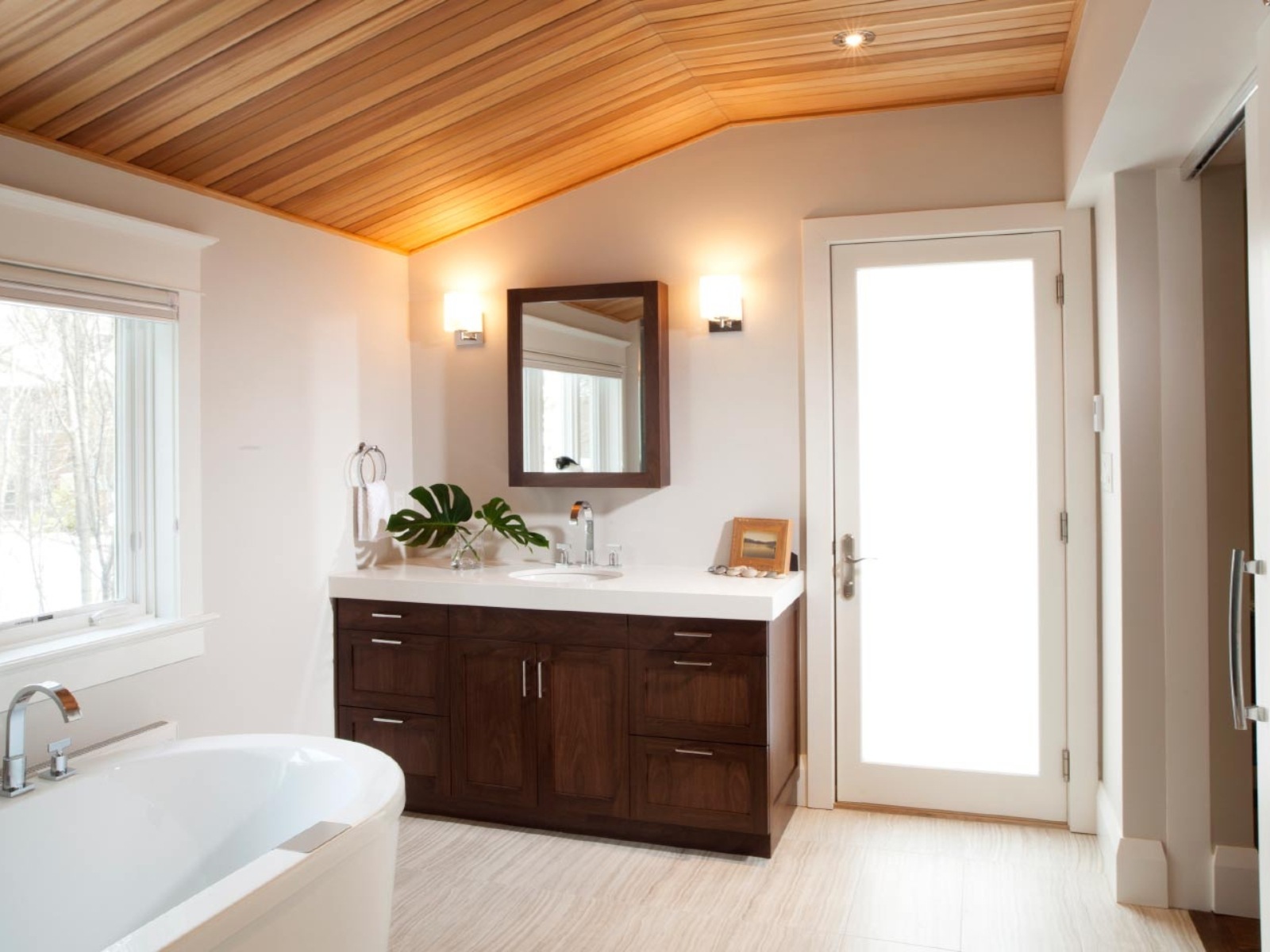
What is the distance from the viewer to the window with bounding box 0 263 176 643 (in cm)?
259

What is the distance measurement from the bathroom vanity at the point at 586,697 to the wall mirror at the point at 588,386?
17.2 inches

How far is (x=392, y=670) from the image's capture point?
11.8 feet

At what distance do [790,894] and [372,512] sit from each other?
206 centimetres

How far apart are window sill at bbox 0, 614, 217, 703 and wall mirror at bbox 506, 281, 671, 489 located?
4.50 ft

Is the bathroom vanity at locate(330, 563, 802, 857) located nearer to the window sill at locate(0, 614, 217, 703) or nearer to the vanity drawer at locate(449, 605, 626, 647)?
the vanity drawer at locate(449, 605, 626, 647)

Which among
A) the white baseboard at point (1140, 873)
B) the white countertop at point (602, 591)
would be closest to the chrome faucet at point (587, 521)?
the white countertop at point (602, 591)

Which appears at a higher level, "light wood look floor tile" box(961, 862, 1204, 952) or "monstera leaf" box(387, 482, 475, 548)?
"monstera leaf" box(387, 482, 475, 548)

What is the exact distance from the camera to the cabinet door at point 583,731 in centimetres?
330

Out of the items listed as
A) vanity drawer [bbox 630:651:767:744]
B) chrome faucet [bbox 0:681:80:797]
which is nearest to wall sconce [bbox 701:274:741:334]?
vanity drawer [bbox 630:651:767:744]

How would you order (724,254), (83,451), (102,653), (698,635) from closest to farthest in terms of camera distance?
(102,653) < (83,451) < (698,635) < (724,254)

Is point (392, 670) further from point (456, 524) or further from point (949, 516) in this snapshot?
point (949, 516)

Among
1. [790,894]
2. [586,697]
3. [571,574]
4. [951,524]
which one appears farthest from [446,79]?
[790,894]

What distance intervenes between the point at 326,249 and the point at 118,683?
172cm

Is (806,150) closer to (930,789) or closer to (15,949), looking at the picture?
(930,789)
